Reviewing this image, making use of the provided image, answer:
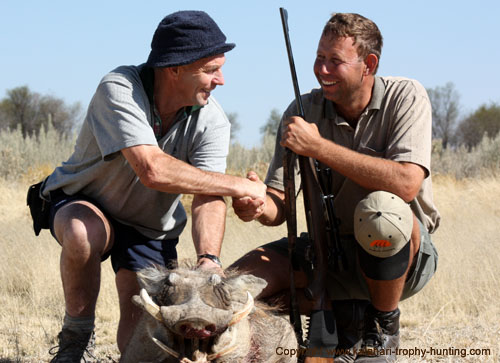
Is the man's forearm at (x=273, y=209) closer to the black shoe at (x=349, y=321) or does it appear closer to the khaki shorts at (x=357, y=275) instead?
the khaki shorts at (x=357, y=275)

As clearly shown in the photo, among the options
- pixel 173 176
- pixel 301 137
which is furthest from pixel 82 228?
pixel 301 137

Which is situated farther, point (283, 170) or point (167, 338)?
point (283, 170)

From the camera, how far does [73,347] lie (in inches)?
173

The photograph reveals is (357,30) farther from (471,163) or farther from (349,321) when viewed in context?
(471,163)

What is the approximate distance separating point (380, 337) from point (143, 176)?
1.90 m

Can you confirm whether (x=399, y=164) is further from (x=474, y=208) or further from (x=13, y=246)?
(x=474, y=208)

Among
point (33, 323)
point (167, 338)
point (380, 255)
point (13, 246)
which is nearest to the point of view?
point (167, 338)

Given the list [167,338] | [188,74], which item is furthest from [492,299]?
[167,338]

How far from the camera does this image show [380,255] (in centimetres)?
424

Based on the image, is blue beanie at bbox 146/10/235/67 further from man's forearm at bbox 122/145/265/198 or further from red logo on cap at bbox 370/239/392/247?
red logo on cap at bbox 370/239/392/247

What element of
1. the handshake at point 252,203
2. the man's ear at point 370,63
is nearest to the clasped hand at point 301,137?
the handshake at point 252,203

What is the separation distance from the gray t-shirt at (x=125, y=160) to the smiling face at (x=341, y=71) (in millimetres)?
824

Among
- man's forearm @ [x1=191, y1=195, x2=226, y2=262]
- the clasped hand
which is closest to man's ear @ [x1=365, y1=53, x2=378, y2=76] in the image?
the clasped hand

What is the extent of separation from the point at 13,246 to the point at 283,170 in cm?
499
